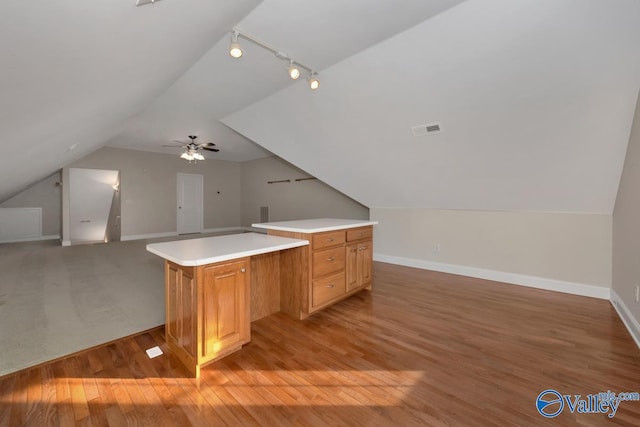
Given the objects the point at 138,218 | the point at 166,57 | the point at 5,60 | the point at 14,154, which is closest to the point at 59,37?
the point at 5,60

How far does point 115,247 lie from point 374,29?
6.99 m

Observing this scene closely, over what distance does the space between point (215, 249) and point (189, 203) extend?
738 centimetres

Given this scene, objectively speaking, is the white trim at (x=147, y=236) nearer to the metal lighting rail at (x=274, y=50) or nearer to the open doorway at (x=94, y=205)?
the open doorway at (x=94, y=205)

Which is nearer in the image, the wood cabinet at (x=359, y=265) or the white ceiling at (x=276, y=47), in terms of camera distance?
the white ceiling at (x=276, y=47)

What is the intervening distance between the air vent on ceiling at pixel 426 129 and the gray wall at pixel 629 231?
1552mm

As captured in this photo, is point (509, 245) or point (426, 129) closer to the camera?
point (426, 129)

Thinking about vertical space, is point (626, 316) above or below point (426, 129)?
below

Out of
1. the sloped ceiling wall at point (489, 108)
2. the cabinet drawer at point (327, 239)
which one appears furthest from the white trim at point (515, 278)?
the cabinet drawer at point (327, 239)

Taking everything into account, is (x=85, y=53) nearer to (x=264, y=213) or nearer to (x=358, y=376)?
(x=358, y=376)

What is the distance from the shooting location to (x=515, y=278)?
→ 381 centimetres

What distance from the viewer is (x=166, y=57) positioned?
7.16 ft

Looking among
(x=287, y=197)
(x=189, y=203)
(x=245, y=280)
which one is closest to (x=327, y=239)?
(x=245, y=280)

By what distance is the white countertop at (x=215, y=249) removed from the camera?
173 cm

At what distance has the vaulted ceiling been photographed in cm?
151
